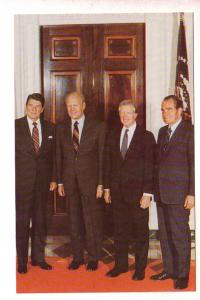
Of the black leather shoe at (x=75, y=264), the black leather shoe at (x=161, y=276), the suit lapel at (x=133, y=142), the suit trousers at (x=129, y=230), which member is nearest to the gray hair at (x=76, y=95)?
the suit lapel at (x=133, y=142)

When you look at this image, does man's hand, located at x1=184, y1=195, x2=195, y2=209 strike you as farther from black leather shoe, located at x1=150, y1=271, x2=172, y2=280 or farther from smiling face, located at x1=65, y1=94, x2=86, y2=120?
smiling face, located at x1=65, y1=94, x2=86, y2=120

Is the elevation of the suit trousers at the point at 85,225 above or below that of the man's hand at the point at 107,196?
below

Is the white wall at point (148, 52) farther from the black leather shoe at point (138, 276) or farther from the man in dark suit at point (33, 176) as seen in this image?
the black leather shoe at point (138, 276)

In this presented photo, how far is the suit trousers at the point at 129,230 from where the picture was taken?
8.25ft

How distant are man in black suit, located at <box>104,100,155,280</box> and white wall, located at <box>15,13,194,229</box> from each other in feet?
0.23

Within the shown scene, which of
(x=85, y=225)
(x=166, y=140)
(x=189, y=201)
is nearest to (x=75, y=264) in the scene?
(x=85, y=225)

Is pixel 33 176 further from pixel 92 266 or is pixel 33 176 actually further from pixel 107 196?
pixel 92 266

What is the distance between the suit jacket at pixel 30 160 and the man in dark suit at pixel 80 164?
0.05m

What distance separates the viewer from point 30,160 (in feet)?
8.30

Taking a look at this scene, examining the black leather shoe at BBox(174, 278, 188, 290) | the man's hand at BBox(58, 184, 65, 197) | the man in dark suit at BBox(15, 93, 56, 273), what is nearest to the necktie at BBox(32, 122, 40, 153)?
the man in dark suit at BBox(15, 93, 56, 273)

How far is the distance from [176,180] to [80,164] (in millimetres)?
506
